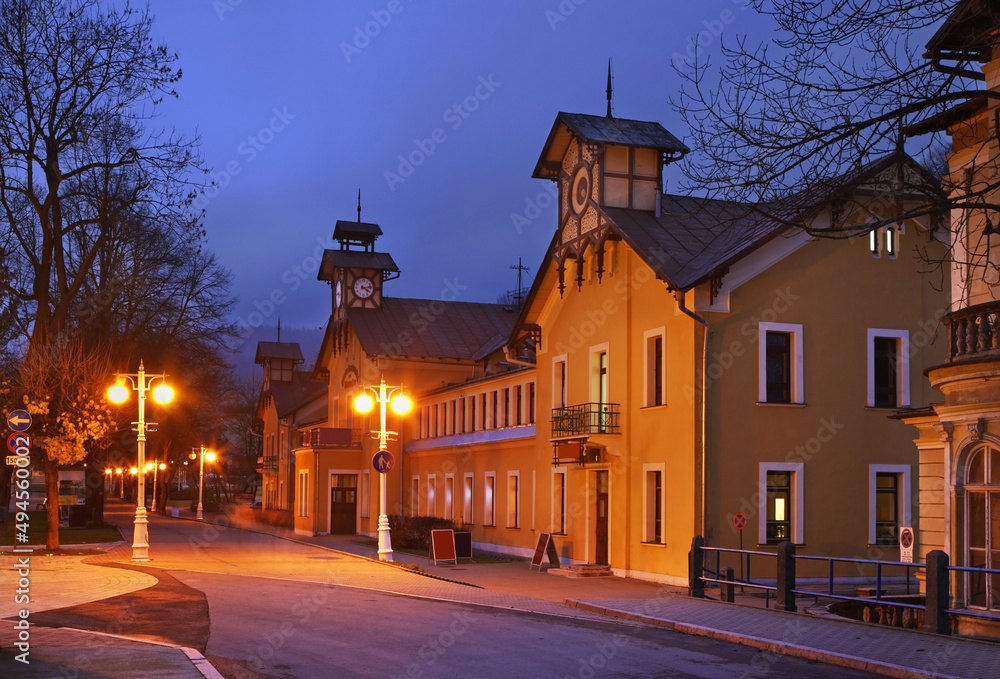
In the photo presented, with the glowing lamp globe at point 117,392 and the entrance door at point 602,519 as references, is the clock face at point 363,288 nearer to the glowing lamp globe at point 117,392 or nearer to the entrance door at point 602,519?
the glowing lamp globe at point 117,392

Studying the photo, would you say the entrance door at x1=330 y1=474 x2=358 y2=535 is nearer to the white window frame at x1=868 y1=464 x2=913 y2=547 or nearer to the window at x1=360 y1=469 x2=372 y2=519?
the window at x1=360 y1=469 x2=372 y2=519

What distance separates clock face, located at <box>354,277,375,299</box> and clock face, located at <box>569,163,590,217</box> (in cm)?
2564

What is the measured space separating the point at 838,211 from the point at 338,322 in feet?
149

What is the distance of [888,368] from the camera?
26.2 m

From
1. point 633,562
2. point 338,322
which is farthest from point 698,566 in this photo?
point 338,322

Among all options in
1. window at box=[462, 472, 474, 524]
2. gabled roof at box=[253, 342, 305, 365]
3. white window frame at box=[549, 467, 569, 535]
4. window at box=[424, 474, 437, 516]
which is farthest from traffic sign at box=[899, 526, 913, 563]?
gabled roof at box=[253, 342, 305, 365]

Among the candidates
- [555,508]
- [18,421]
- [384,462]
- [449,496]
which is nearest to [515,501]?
[555,508]

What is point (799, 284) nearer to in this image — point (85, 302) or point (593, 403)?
point (593, 403)

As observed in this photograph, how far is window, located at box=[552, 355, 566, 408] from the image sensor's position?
31.5 meters

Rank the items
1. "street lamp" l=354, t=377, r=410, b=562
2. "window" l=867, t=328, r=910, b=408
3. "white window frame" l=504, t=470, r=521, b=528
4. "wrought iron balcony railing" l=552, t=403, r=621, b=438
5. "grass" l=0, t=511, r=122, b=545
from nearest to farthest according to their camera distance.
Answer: "window" l=867, t=328, r=910, b=408 → "wrought iron balcony railing" l=552, t=403, r=621, b=438 → "street lamp" l=354, t=377, r=410, b=562 → "white window frame" l=504, t=470, r=521, b=528 → "grass" l=0, t=511, r=122, b=545

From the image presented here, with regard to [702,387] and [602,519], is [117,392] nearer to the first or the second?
[602,519]

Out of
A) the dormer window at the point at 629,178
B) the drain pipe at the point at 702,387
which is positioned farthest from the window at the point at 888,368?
the dormer window at the point at 629,178

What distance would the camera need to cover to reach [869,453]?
998 inches

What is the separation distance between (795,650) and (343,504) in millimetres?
38586
